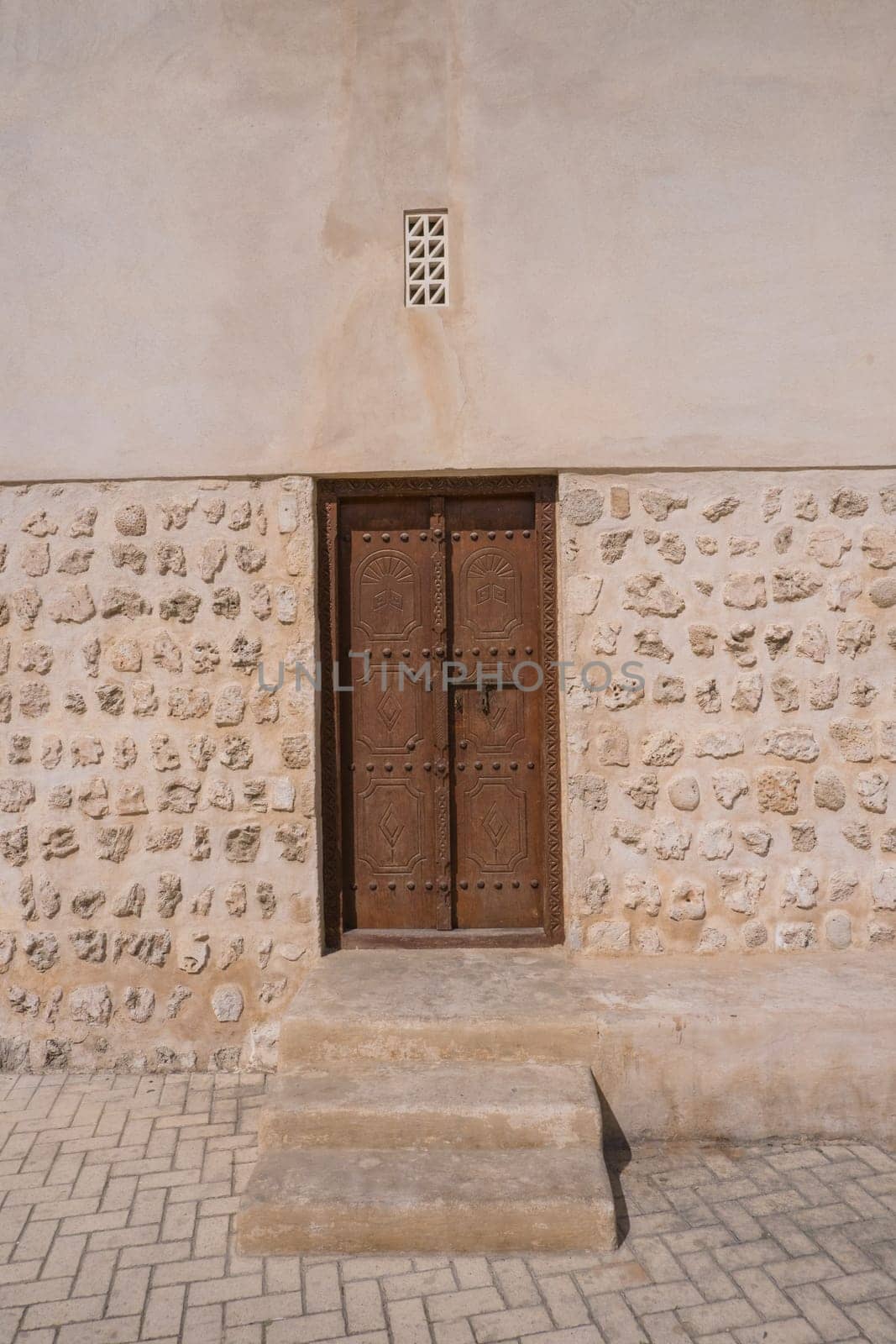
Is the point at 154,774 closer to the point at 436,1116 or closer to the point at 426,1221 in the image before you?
the point at 436,1116

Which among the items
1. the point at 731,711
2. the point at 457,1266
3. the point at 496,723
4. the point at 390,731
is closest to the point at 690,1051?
the point at 457,1266

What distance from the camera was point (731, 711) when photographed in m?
3.99

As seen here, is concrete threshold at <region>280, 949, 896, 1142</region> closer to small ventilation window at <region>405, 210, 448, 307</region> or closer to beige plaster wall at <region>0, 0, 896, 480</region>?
beige plaster wall at <region>0, 0, 896, 480</region>

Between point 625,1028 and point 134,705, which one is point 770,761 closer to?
point 625,1028

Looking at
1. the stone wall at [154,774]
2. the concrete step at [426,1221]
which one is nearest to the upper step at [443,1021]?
the stone wall at [154,774]

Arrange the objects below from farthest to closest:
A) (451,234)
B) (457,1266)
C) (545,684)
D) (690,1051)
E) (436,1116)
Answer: (545,684)
(451,234)
(690,1051)
(436,1116)
(457,1266)

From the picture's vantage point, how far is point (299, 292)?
4.00 meters

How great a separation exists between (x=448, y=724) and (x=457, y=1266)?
7.11 feet

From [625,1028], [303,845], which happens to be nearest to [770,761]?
[625,1028]

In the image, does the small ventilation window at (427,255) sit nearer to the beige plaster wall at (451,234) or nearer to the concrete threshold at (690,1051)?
the beige plaster wall at (451,234)

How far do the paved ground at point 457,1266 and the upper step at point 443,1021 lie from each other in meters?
0.46

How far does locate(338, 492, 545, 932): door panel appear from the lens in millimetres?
4207

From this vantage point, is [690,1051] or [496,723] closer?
[690,1051]

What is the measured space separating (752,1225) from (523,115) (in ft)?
14.5
